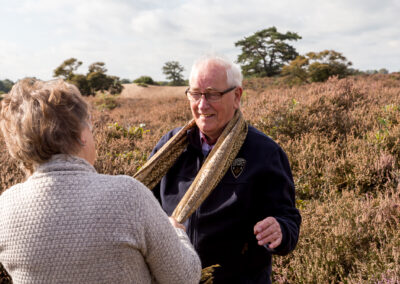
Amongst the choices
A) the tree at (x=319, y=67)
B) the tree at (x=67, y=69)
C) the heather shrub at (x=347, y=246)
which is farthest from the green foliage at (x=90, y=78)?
the heather shrub at (x=347, y=246)

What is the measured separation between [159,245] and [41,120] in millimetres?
614

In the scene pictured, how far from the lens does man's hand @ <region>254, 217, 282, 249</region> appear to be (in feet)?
6.01

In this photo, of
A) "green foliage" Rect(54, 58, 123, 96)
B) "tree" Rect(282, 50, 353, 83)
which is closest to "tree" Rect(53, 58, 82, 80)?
"green foliage" Rect(54, 58, 123, 96)

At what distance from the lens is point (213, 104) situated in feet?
7.74

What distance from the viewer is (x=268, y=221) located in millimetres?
1858

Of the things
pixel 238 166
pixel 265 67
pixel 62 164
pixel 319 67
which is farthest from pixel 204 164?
pixel 265 67

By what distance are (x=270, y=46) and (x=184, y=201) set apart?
3800cm

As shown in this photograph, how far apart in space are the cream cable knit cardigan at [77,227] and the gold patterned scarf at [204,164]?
0.79 m

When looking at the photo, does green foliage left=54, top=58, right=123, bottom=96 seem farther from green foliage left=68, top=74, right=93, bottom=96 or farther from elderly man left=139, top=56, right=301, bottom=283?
elderly man left=139, top=56, right=301, bottom=283

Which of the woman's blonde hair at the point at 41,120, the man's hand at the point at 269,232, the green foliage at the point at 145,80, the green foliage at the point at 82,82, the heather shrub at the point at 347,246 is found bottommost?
the heather shrub at the point at 347,246

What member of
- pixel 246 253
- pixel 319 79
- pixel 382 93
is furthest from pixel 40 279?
pixel 319 79

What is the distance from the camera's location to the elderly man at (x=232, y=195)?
209 cm

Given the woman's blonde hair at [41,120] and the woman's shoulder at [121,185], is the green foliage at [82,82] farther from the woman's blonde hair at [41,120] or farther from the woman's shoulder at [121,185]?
the woman's shoulder at [121,185]

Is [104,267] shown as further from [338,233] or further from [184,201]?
[338,233]
